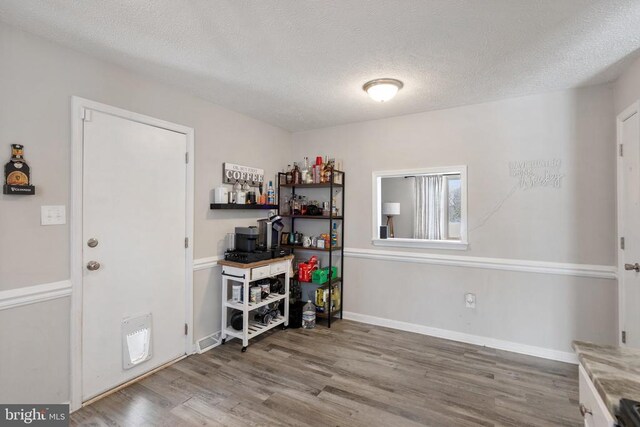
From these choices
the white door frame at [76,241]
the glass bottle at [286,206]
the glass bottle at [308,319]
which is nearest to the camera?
the white door frame at [76,241]

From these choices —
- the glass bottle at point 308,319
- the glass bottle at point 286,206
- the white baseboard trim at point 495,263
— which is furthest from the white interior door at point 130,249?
the white baseboard trim at point 495,263

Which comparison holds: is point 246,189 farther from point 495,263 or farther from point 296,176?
point 495,263

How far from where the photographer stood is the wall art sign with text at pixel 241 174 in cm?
316

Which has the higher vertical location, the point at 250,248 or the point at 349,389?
the point at 250,248

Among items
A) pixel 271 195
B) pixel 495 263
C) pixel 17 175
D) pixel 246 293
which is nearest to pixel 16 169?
pixel 17 175

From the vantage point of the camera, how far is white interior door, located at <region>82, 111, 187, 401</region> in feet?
7.00

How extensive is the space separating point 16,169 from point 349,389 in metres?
2.63

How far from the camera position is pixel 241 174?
11.0 ft

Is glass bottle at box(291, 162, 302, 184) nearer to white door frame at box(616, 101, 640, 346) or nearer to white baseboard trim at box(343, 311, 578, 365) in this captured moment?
white baseboard trim at box(343, 311, 578, 365)

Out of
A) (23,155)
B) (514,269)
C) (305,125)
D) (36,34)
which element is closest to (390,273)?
(514,269)

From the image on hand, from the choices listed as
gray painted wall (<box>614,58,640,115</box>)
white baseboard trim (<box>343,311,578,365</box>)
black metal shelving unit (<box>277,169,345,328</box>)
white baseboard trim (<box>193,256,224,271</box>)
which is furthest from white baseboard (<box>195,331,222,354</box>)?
gray painted wall (<box>614,58,640,115</box>)

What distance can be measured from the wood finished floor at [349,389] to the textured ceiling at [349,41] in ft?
8.00

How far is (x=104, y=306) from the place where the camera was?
220cm

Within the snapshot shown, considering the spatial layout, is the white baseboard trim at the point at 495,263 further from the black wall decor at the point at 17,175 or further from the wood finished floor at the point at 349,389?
the black wall decor at the point at 17,175
